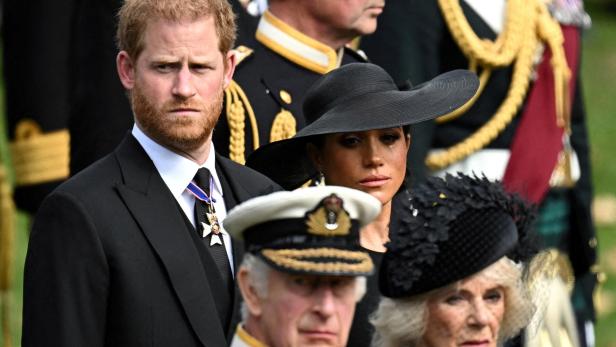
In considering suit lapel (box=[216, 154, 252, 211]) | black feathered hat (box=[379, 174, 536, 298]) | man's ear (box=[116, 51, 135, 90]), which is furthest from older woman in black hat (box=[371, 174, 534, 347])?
man's ear (box=[116, 51, 135, 90])

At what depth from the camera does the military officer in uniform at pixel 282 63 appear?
22.6 feet

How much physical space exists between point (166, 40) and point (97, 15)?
1.79 metres

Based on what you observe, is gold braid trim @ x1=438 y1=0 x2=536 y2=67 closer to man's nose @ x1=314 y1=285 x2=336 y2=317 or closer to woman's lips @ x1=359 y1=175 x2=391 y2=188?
woman's lips @ x1=359 y1=175 x2=391 y2=188

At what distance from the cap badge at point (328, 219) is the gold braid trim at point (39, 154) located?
444cm

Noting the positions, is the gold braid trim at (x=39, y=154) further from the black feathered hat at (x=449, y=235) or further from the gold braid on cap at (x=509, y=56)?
the black feathered hat at (x=449, y=235)

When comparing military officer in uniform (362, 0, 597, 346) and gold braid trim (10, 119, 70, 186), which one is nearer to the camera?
military officer in uniform (362, 0, 597, 346)

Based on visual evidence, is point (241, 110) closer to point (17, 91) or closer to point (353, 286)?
point (353, 286)

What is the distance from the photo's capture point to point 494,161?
27.1 feet

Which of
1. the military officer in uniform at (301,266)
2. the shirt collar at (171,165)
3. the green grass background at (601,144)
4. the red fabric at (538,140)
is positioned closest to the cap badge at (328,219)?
Answer: the military officer in uniform at (301,266)

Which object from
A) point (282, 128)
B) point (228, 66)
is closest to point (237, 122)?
point (282, 128)

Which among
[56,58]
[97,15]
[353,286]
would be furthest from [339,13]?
[56,58]

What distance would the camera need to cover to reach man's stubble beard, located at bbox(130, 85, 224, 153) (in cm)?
575

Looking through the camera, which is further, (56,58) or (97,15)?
(56,58)

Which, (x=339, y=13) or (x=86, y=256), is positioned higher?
(x=339, y=13)
